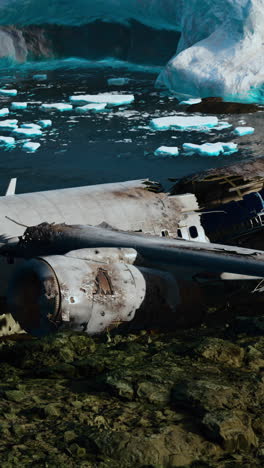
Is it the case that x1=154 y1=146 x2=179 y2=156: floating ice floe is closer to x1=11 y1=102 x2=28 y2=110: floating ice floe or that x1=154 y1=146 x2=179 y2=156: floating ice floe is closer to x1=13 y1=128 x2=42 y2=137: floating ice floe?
x1=13 y1=128 x2=42 y2=137: floating ice floe

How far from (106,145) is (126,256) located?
3003 centimetres

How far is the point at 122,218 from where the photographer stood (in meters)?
27.7

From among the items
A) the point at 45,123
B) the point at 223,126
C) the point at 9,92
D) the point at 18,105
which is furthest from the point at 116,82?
the point at 223,126

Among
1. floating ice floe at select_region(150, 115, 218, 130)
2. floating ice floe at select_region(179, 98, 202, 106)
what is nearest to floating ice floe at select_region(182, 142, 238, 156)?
floating ice floe at select_region(150, 115, 218, 130)

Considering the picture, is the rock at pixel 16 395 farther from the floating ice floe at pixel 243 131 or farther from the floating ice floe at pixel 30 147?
the floating ice floe at pixel 243 131

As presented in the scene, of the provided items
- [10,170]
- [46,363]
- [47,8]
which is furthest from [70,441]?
[47,8]

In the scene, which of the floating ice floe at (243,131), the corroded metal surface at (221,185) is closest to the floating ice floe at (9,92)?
the floating ice floe at (243,131)

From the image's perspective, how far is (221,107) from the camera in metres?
57.8

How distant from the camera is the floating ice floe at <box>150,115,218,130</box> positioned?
53375mm

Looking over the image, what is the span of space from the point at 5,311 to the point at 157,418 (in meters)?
11.7

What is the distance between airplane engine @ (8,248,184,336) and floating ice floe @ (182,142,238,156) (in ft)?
86.3

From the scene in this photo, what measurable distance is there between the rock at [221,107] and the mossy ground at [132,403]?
39461 mm

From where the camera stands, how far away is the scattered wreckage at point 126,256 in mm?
20578

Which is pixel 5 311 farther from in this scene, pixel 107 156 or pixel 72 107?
pixel 72 107
